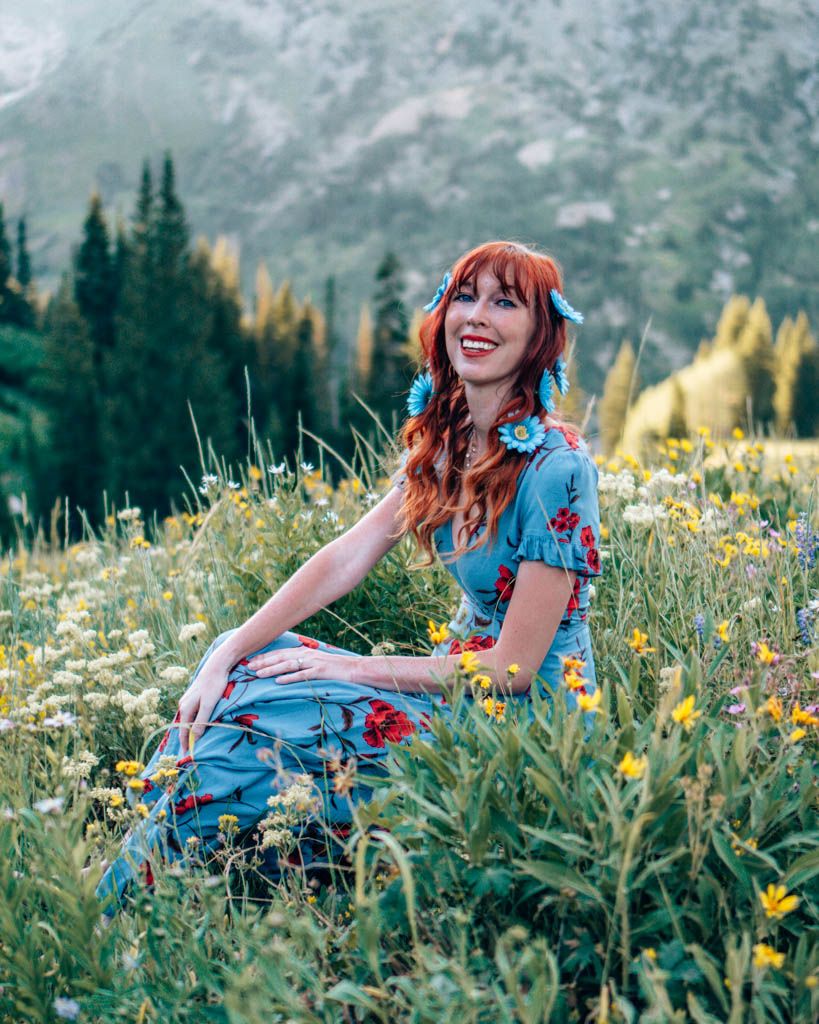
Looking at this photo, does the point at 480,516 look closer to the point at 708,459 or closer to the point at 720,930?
the point at 720,930

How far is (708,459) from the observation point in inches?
209

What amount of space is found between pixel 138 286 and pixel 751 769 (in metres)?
52.8

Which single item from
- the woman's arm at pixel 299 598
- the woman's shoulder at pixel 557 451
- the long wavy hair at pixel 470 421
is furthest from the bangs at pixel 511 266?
the woman's arm at pixel 299 598

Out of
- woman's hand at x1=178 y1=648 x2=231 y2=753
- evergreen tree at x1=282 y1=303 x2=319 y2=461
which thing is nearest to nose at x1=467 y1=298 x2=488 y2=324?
woman's hand at x1=178 y1=648 x2=231 y2=753

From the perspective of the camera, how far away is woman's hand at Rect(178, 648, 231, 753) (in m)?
2.64

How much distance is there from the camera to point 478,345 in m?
2.73

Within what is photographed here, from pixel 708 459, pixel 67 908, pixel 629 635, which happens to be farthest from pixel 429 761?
pixel 708 459

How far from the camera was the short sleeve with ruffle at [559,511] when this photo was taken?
2.51m

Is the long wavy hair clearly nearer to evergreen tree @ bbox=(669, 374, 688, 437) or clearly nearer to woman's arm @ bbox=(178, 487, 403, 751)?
woman's arm @ bbox=(178, 487, 403, 751)

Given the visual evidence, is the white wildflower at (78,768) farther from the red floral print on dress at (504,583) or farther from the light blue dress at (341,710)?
the red floral print on dress at (504,583)

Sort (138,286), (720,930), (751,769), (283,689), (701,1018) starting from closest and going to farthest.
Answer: (701,1018), (720,930), (751,769), (283,689), (138,286)

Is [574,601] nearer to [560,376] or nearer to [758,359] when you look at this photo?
[560,376]

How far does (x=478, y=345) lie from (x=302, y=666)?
1141 mm

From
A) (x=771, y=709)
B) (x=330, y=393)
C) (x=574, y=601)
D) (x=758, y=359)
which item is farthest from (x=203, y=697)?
(x=330, y=393)
